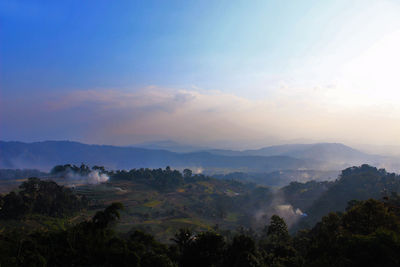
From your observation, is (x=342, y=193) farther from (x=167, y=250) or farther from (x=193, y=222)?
(x=167, y=250)

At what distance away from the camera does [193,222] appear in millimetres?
100125

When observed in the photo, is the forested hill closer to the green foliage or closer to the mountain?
the mountain

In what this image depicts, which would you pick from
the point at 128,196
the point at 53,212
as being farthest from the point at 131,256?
the point at 128,196

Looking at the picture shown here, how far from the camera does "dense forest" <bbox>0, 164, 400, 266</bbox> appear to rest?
64.0 ft

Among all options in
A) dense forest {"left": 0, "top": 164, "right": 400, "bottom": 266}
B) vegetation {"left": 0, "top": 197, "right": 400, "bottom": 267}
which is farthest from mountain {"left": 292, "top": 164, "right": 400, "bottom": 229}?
vegetation {"left": 0, "top": 197, "right": 400, "bottom": 267}

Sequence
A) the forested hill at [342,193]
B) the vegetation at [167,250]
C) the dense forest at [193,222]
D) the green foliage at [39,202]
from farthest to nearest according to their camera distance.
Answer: the forested hill at [342,193], the green foliage at [39,202], the dense forest at [193,222], the vegetation at [167,250]

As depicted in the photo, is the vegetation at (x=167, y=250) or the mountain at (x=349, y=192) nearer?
the vegetation at (x=167, y=250)

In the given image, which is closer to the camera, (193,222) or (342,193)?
(193,222)

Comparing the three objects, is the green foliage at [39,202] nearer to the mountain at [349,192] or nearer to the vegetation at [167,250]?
the vegetation at [167,250]

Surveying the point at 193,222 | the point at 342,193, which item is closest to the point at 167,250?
the point at 193,222

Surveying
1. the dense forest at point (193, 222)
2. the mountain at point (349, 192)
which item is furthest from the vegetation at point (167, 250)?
the mountain at point (349, 192)

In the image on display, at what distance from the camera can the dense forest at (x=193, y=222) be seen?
19.5 meters

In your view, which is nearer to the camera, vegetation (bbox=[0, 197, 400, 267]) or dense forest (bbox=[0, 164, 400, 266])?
vegetation (bbox=[0, 197, 400, 267])

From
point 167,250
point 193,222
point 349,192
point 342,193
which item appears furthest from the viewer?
point 342,193
